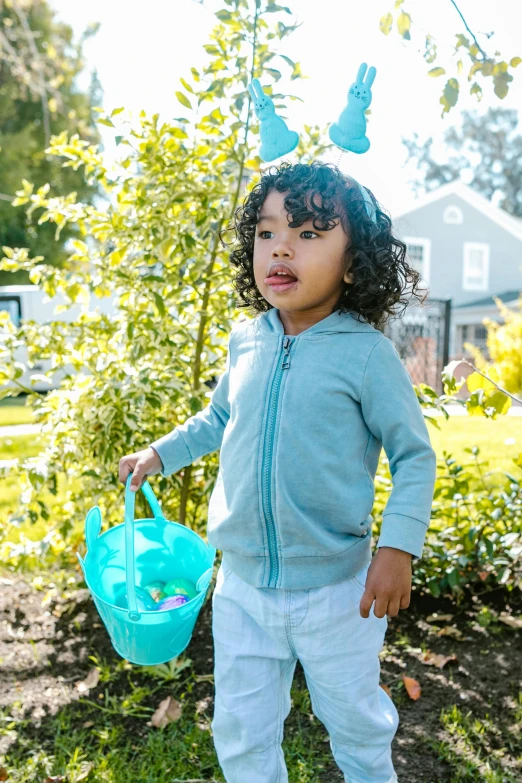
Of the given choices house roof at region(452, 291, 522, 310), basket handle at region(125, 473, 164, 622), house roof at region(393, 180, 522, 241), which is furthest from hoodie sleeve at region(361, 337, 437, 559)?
house roof at region(452, 291, 522, 310)

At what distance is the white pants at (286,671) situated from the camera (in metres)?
1.58

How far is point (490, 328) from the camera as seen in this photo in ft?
36.1

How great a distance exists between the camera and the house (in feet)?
65.5

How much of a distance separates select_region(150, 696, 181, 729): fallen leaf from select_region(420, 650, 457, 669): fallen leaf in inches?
33.5

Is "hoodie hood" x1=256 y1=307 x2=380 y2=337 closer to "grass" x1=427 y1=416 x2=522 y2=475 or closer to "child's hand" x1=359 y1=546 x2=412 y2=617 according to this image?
"child's hand" x1=359 y1=546 x2=412 y2=617

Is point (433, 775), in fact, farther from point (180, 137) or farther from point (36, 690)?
point (180, 137)

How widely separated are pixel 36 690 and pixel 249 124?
2033mm

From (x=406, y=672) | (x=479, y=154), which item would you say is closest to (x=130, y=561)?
(x=406, y=672)

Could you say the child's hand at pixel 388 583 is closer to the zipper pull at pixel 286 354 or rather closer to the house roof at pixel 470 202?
the zipper pull at pixel 286 354

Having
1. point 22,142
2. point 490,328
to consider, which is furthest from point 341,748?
point 22,142

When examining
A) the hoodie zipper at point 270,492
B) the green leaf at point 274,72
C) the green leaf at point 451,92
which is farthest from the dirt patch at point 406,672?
the green leaf at point 274,72

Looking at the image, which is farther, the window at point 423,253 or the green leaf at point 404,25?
the window at point 423,253

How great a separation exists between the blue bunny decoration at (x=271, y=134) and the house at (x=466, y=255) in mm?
18186

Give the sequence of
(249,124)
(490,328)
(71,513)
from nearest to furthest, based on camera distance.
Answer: (249,124)
(71,513)
(490,328)
